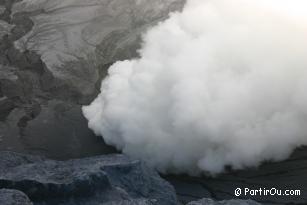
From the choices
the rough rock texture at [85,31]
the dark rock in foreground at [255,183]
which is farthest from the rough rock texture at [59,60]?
the dark rock in foreground at [255,183]

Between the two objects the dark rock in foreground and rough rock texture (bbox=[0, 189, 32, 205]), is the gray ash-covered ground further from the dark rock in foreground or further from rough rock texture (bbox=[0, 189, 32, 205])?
rough rock texture (bbox=[0, 189, 32, 205])

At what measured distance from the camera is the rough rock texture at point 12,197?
557cm

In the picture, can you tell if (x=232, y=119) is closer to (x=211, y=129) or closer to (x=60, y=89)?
(x=211, y=129)

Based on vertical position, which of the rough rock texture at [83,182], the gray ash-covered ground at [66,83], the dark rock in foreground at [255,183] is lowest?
the rough rock texture at [83,182]

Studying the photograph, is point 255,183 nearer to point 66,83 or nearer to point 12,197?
point 12,197

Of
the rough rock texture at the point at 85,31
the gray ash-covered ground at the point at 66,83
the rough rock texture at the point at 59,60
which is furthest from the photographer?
the rough rock texture at the point at 85,31

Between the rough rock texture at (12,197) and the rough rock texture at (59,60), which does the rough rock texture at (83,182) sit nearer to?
the rough rock texture at (12,197)

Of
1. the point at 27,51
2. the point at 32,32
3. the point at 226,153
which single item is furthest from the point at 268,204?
the point at 32,32

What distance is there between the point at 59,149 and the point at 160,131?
204 centimetres

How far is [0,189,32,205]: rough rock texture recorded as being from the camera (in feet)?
18.3

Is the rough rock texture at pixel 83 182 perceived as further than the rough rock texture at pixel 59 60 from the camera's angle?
No

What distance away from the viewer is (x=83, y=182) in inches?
→ 251

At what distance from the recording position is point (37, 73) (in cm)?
1279

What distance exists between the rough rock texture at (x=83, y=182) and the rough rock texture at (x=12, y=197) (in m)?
0.46
